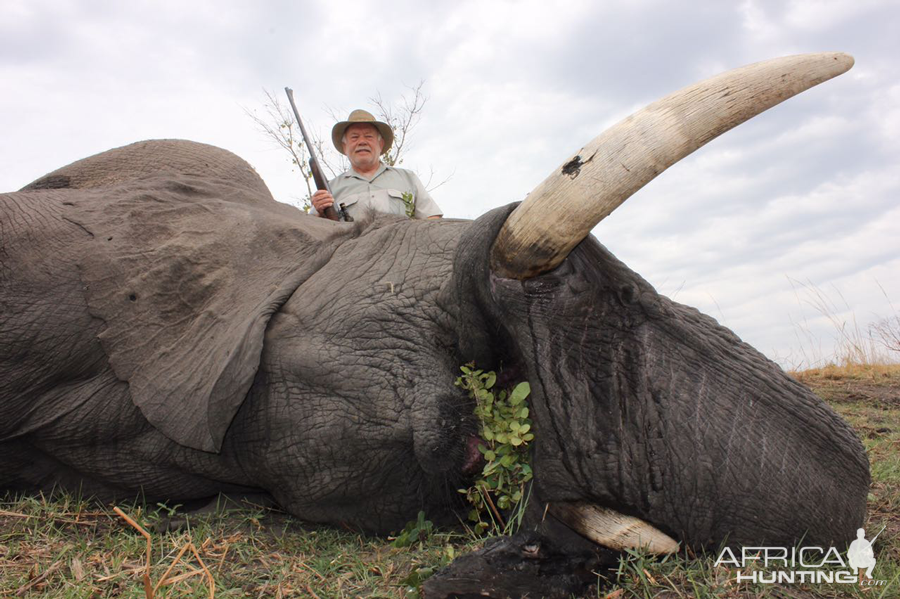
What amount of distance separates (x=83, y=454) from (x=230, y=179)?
1.61 metres

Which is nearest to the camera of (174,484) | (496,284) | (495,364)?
(496,284)

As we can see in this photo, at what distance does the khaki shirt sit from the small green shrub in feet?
12.8

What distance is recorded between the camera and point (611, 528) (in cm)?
229

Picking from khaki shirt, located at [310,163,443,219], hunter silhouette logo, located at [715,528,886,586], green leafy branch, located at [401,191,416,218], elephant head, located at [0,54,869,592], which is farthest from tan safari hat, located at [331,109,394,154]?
hunter silhouette logo, located at [715,528,886,586]

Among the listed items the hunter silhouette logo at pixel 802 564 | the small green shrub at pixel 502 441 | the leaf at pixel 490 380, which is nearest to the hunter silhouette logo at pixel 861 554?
the hunter silhouette logo at pixel 802 564

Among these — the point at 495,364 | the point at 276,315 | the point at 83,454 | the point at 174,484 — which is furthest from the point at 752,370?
the point at 83,454

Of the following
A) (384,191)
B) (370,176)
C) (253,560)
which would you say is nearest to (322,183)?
(384,191)

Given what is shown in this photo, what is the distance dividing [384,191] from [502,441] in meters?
4.20

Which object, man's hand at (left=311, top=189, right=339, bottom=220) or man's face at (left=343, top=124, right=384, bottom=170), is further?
man's face at (left=343, top=124, right=384, bottom=170)

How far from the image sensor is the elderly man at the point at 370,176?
21.1 feet

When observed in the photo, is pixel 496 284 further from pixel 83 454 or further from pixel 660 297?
pixel 83 454

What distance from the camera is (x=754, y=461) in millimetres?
2209

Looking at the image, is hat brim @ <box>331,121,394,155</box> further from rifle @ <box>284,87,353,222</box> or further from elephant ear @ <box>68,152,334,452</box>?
elephant ear @ <box>68,152,334,452</box>

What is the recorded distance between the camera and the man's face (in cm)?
663
